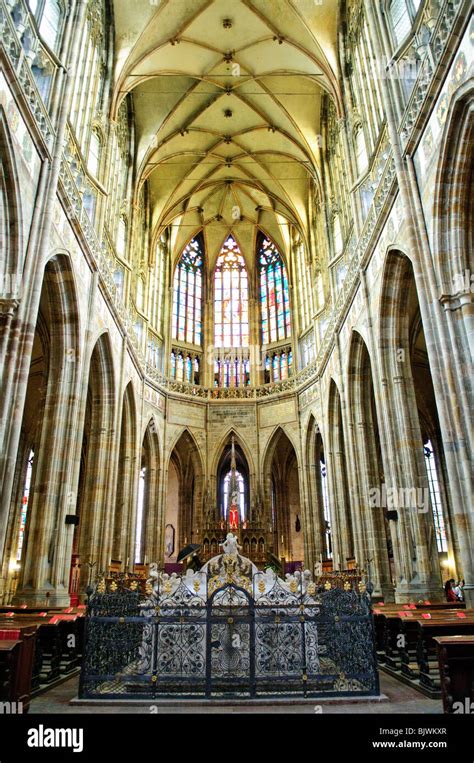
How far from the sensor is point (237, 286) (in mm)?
33969

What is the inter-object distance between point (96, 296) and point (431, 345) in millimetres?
10592

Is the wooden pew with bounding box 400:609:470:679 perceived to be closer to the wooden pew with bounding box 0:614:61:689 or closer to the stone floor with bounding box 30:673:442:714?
the stone floor with bounding box 30:673:442:714

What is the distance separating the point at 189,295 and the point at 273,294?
5.20 m

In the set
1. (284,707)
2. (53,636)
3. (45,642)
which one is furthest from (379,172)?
(45,642)

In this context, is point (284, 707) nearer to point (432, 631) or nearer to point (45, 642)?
point (432, 631)

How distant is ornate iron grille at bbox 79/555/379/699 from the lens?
6.81 m

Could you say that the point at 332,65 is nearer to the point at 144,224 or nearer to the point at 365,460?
the point at 144,224

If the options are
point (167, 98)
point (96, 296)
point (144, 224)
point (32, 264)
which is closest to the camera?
point (32, 264)

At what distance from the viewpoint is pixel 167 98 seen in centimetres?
2453

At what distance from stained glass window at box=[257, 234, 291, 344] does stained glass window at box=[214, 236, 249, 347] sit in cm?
112

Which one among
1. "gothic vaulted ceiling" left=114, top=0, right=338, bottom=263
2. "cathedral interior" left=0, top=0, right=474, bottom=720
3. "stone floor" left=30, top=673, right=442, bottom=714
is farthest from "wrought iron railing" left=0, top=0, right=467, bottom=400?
"stone floor" left=30, top=673, right=442, bottom=714

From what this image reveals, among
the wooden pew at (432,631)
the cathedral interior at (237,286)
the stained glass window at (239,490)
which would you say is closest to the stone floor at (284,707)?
the wooden pew at (432,631)
